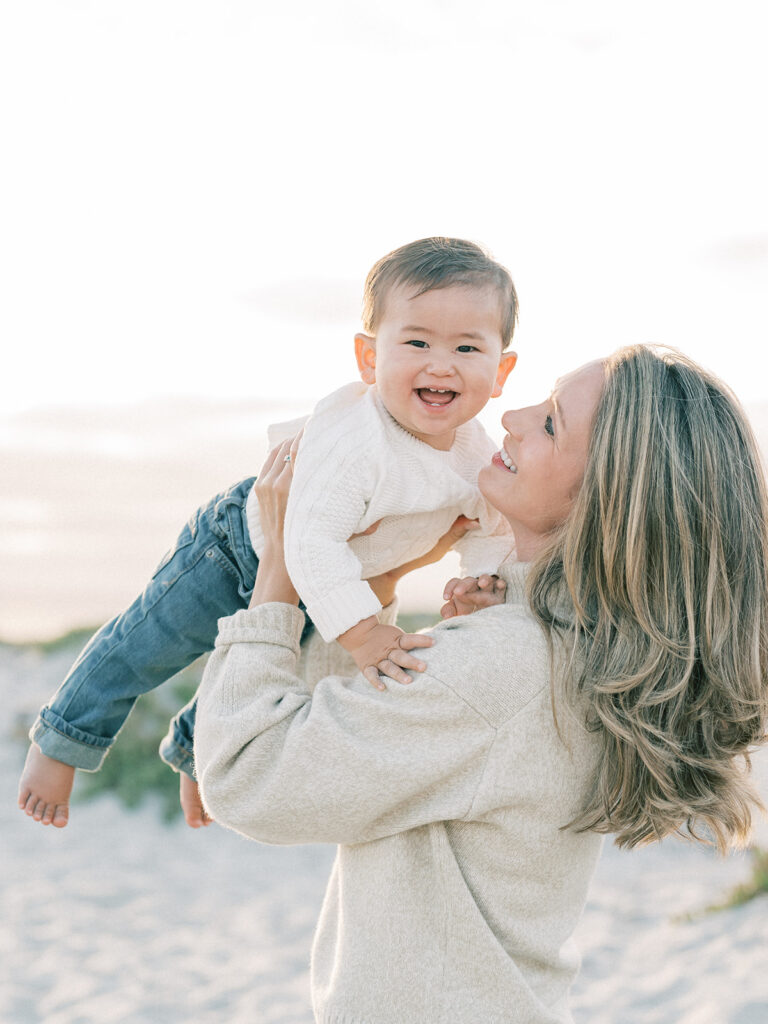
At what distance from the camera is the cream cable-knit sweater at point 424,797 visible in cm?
166

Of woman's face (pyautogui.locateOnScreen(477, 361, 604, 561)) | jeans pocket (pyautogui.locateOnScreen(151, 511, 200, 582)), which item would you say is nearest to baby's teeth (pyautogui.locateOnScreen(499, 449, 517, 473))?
woman's face (pyautogui.locateOnScreen(477, 361, 604, 561))

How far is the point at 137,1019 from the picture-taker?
6.29 metres

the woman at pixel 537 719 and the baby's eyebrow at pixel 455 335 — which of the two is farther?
the baby's eyebrow at pixel 455 335

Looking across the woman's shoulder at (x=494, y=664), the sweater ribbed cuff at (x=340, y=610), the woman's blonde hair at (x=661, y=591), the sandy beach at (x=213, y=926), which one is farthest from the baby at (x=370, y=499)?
the sandy beach at (x=213, y=926)

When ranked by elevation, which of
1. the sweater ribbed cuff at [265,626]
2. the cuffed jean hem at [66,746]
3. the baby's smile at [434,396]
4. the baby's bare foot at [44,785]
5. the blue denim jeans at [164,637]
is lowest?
the baby's bare foot at [44,785]

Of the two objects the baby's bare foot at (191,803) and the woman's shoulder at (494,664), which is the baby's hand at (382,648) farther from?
the baby's bare foot at (191,803)

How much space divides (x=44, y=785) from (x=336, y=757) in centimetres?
118

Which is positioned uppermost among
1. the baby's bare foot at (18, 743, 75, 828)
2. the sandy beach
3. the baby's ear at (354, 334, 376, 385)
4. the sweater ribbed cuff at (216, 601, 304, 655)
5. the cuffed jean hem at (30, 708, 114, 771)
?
the baby's ear at (354, 334, 376, 385)

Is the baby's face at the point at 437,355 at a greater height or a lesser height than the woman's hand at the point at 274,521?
greater

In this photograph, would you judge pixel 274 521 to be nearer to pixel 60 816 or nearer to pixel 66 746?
pixel 66 746

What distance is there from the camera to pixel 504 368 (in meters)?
2.30

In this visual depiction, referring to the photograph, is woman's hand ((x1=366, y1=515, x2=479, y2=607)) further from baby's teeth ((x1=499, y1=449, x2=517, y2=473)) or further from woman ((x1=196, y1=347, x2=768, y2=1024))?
woman ((x1=196, y1=347, x2=768, y2=1024))

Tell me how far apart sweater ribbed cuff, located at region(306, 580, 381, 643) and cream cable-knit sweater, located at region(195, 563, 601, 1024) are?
3.8 inches

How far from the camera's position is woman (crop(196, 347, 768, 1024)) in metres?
1.67
